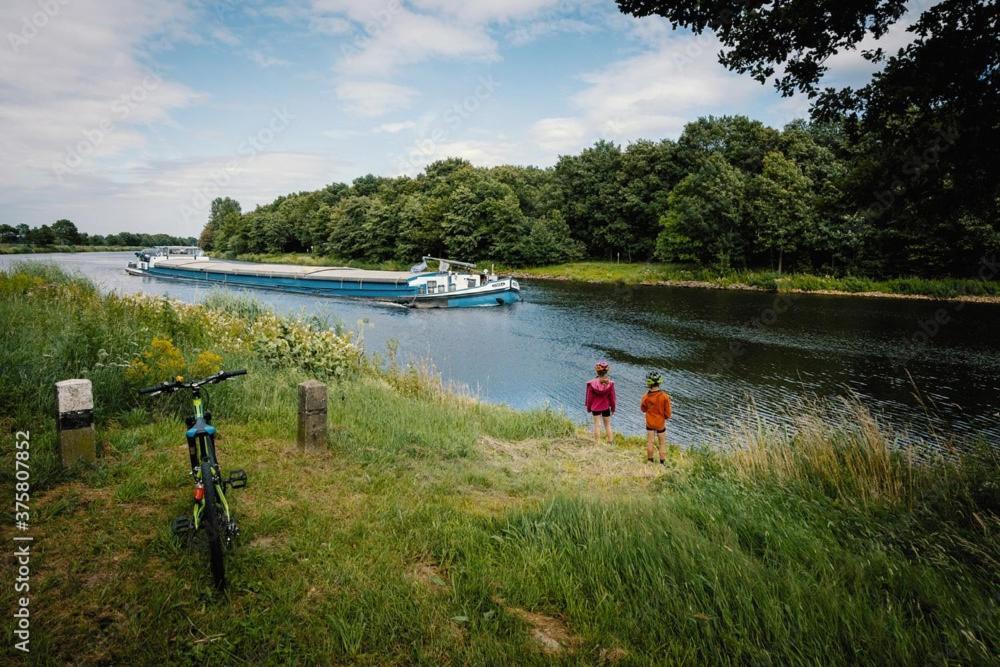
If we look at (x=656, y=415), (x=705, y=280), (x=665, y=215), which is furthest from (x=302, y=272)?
(x=656, y=415)

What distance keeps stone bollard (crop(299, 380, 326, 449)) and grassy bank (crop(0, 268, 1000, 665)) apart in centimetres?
28

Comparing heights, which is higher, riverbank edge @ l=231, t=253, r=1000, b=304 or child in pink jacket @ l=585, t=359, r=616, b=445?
riverbank edge @ l=231, t=253, r=1000, b=304

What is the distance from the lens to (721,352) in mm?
24078

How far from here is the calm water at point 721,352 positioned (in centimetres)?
1664

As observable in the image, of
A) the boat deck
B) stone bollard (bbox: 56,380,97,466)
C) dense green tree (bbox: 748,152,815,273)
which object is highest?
dense green tree (bbox: 748,152,815,273)

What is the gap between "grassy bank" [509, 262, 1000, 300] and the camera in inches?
1586

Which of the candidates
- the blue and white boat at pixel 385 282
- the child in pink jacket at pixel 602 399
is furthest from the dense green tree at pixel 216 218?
the child in pink jacket at pixel 602 399

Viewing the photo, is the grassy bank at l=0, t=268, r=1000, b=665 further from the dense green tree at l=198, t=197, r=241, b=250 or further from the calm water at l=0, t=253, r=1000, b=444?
the dense green tree at l=198, t=197, r=241, b=250

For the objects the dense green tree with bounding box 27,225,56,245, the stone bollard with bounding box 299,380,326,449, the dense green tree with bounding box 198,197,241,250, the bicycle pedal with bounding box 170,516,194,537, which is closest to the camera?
the bicycle pedal with bounding box 170,516,194,537

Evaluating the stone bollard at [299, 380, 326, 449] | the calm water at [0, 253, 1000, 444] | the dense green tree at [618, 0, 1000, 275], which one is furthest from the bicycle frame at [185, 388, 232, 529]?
the calm water at [0, 253, 1000, 444]

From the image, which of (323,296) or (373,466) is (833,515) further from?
(323,296)

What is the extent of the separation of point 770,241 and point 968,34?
149ft

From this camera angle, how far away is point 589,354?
23.9 metres

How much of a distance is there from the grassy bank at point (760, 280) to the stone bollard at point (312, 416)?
47.4 m
